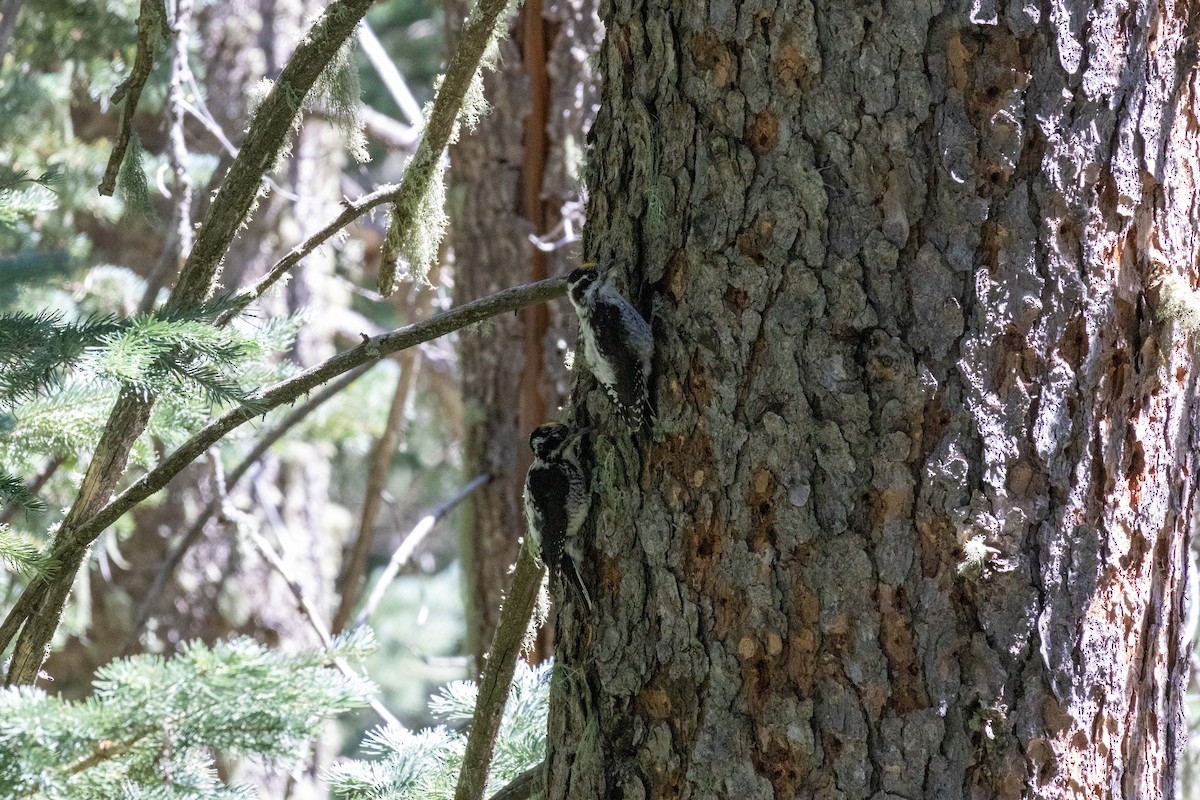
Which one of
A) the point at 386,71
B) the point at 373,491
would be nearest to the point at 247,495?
the point at 373,491

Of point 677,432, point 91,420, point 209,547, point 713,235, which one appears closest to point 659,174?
point 713,235

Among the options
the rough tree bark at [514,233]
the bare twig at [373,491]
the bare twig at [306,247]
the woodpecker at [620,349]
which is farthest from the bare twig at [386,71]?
the woodpecker at [620,349]

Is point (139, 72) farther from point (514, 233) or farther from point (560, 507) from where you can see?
point (514, 233)

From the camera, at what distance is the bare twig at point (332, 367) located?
218 cm

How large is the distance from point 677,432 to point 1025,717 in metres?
0.76

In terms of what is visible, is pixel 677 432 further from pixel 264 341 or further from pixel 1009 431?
pixel 264 341

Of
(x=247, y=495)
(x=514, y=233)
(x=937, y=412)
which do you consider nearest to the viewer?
(x=937, y=412)

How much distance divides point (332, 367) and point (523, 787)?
3.28 feet

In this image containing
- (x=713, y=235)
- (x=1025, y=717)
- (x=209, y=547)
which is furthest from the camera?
(x=209, y=547)

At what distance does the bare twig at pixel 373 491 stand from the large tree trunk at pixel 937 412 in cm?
319

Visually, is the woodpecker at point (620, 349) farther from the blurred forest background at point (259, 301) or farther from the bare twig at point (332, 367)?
the blurred forest background at point (259, 301)

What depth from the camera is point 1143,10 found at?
6.14 feet

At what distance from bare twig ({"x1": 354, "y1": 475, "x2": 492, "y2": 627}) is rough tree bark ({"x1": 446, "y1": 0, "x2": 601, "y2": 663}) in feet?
0.53

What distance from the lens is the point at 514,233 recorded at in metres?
4.90
